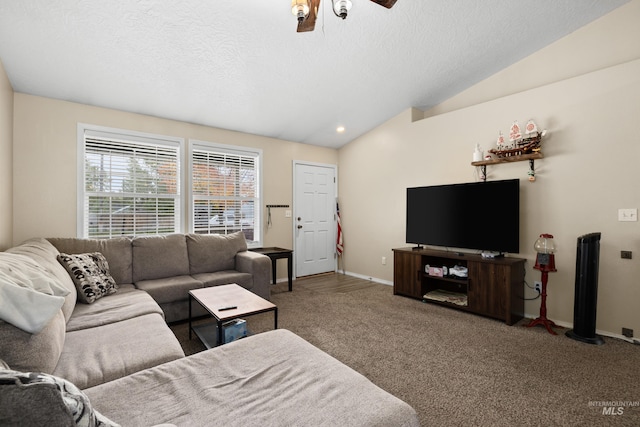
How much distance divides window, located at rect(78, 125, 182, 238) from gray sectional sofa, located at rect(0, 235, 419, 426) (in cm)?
155

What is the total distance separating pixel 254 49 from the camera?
2.83 m

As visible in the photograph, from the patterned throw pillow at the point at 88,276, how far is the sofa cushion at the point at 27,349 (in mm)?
1317

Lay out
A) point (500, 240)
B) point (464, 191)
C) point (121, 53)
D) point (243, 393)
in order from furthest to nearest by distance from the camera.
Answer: point (464, 191)
point (500, 240)
point (121, 53)
point (243, 393)

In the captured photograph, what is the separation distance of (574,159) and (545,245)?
0.93 m

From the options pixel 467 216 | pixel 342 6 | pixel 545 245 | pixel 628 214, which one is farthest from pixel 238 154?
pixel 628 214

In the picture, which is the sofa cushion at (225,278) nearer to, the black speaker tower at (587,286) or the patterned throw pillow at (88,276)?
the patterned throw pillow at (88,276)

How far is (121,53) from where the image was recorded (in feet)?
8.73

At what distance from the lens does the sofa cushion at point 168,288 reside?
9.50ft

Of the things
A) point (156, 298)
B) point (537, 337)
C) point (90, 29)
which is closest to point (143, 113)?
point (90, 29)

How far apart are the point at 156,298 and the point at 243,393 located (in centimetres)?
218

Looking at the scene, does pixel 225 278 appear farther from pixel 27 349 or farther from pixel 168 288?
pixel 27 349

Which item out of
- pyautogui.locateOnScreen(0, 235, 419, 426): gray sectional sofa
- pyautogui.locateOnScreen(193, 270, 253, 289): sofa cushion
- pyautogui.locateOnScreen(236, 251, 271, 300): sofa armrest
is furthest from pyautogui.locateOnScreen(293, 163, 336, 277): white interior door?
pyautogui.locateOnScreen(0, 235, 419, 426): gray sectional sofa

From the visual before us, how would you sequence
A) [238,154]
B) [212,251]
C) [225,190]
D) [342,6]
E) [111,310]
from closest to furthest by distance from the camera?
[342,6]
[111,310]
[212,251]
[225,190]
[238,154]

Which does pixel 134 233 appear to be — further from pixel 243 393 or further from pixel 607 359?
pixel 607 359
